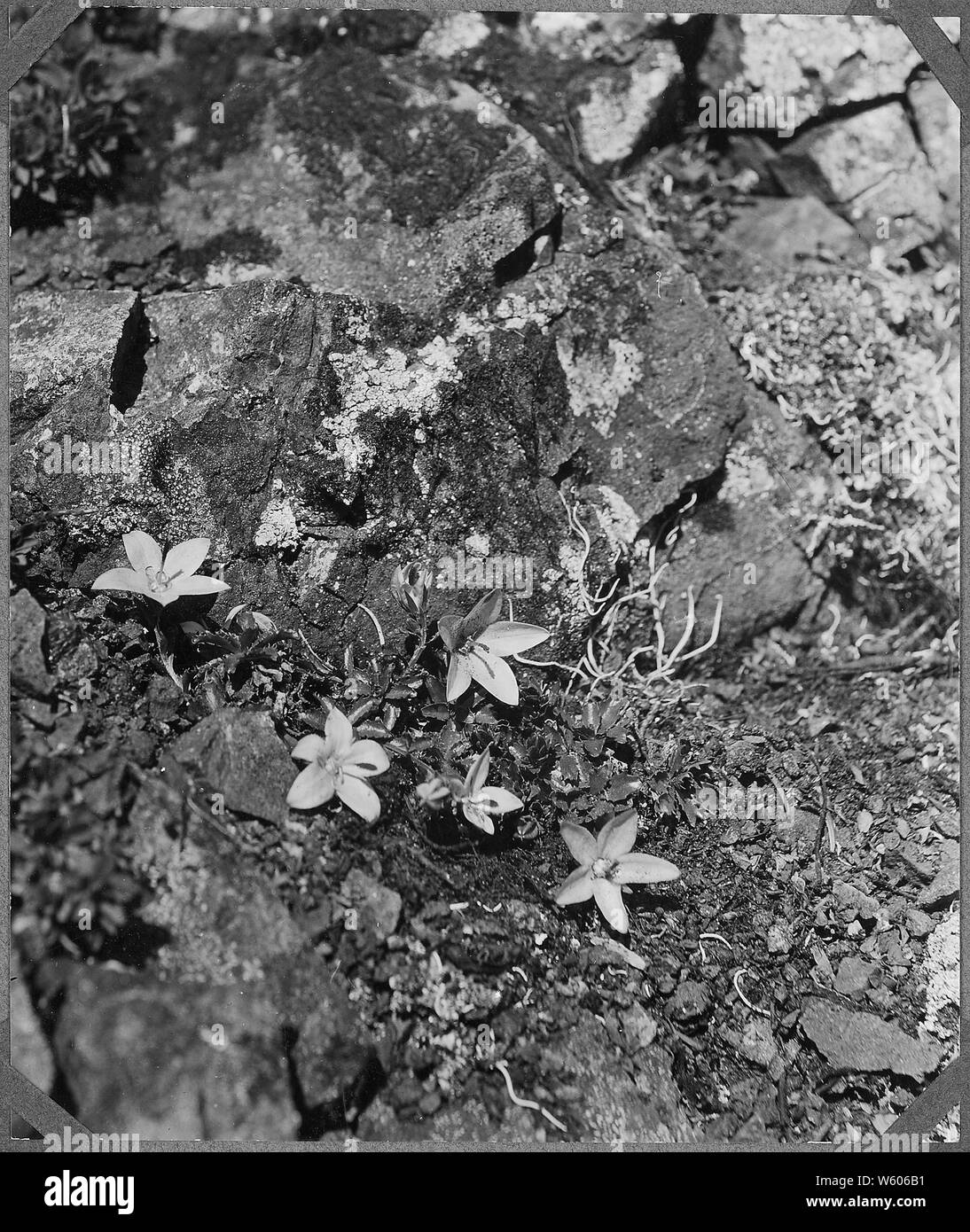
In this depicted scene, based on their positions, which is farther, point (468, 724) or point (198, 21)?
point (198, 21)

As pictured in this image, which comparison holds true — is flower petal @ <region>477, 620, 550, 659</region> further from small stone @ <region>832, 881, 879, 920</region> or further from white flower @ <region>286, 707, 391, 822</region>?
small stone @ <region>832, 881, 879, 920</region>

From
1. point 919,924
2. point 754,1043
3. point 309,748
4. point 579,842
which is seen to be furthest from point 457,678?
point 919,924

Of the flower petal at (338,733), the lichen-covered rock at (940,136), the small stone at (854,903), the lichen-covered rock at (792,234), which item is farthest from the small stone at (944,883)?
the lichen-covered rock at (940,136)

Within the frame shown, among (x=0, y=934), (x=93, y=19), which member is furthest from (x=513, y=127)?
(x=0, y=934)

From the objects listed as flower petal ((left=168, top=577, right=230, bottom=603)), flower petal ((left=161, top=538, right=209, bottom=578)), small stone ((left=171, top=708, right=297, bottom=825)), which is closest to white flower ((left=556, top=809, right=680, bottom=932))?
small stone ((left=171, top=708, right=297, bottom=825))

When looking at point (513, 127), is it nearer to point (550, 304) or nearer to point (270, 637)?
point (550, 304)

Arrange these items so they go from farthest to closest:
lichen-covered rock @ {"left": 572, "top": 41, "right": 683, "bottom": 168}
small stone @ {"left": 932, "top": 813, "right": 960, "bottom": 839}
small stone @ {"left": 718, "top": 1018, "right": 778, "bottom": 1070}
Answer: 1. lichen-covered rock @ {"left": 572, "top": 41, "right": 683, "bottom": 168}
2. small stone @ {"left": 932, "top": 813, "right": 960, "bottom": 839}
3. small stone @ {"left": 718, "top": 1018, "right": 778, "bottom": 1070}
